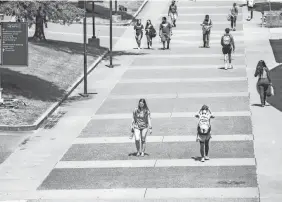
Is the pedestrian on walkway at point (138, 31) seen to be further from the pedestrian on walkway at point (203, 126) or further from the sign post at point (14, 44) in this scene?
the pedestrian on walkway at point (203, 126)

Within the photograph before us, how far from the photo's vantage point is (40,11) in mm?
39500

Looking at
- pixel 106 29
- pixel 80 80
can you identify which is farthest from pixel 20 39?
pixel 106 29

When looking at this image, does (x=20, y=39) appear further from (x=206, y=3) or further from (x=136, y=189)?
(x=206, y=3)

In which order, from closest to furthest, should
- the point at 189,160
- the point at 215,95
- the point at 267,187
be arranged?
the point at 267,187, the point at 189,160, the point at 215,95

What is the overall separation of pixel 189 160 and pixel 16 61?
31.0 ft

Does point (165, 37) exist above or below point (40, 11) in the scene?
below

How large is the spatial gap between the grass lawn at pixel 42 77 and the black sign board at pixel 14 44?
144 centimetres

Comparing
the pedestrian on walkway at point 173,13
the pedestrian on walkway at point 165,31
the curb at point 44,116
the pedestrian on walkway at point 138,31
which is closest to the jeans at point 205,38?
the pedestrian on walkway at point 165,31

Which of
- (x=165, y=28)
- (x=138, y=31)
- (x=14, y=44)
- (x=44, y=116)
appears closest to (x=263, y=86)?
(x=44, y=116)

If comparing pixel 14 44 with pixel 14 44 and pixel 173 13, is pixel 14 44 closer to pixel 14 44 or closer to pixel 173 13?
pixel 14 44

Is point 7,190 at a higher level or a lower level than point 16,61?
lower

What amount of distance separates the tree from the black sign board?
9.52ft

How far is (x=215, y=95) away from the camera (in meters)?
34.2

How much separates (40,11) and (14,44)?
8118mm
